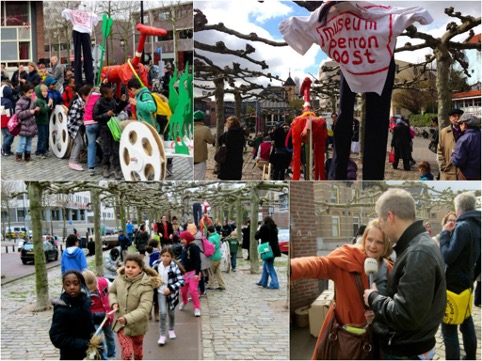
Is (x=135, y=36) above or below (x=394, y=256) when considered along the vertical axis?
above

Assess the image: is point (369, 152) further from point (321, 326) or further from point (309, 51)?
point (321, 326)

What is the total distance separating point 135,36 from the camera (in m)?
5.18

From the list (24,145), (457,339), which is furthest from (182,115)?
(457,339)

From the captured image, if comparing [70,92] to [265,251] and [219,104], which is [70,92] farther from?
[265,251]

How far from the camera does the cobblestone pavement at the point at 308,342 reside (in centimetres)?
484

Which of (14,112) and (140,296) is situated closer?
(140,296)

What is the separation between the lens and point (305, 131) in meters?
5.09

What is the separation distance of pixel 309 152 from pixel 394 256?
47.3 inches

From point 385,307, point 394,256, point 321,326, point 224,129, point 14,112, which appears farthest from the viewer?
point 14,112

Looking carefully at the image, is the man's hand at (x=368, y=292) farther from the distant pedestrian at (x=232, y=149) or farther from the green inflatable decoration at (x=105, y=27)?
the green inflatable decoration at (x=105, y=27)


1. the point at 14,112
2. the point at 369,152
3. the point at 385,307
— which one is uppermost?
the point at 14,112

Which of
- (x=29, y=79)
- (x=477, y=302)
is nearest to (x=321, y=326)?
(x=477, y=302)

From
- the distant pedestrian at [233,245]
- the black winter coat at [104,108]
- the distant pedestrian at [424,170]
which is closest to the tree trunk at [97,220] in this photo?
the black winter coat at [104,108]

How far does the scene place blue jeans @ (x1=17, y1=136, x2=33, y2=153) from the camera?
5.37m
